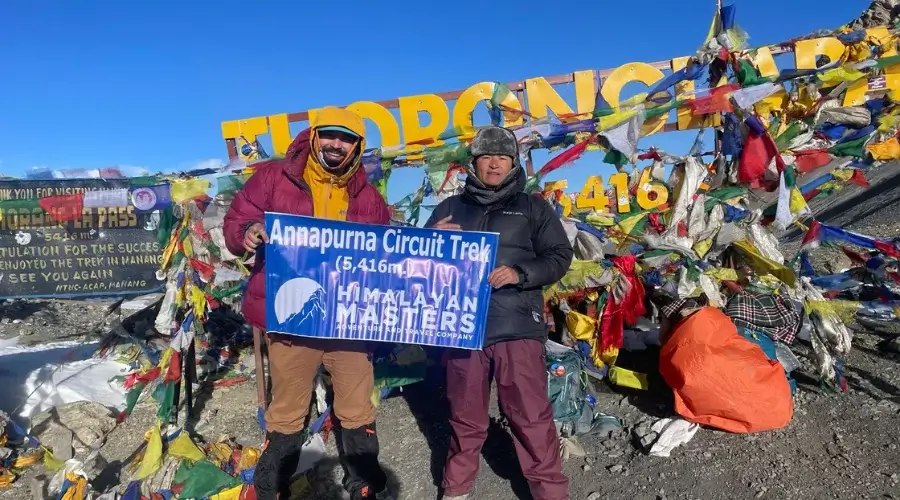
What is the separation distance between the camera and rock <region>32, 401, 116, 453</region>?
5.14 m

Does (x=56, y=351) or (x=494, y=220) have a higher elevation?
(x=494, y=220)

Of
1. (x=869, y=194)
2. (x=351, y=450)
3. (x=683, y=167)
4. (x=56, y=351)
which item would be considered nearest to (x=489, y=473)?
(x=351, y=450)

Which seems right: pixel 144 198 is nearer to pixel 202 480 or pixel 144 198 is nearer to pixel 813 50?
pixel 202 480

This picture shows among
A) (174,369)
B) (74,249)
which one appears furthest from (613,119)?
(74,249)

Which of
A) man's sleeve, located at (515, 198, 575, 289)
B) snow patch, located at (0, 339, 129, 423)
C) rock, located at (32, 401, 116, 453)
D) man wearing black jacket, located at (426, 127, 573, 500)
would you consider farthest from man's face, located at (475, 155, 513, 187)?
snow patch, located at (0, 339, 129, 423)

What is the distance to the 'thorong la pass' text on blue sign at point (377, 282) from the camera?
318cm

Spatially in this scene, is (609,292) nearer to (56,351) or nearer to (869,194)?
(56,351)

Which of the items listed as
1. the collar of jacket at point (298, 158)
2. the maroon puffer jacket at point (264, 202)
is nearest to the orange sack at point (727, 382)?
the maroon puffer jacket at point (264, 202)

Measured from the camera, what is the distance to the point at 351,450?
11.7 ft

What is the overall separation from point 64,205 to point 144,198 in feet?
3.13

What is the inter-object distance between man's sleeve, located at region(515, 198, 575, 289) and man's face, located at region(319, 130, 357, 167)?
111 cm

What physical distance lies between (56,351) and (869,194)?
1084 inches

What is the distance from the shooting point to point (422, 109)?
740 centimetres

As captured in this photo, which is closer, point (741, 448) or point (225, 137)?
point (741, 448)
